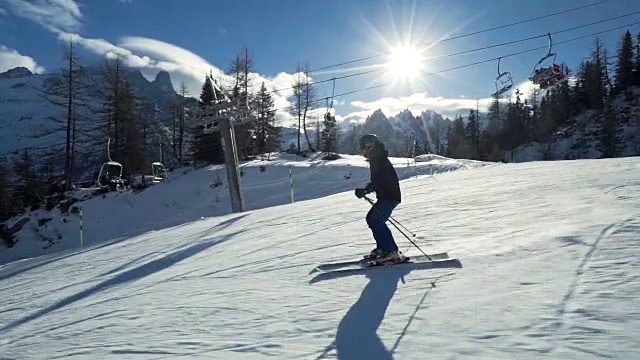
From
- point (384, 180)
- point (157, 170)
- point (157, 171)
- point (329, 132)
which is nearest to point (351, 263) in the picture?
point (384, 180)

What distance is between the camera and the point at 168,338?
4453mm

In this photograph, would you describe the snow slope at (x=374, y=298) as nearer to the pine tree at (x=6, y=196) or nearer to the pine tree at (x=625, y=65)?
the pine tree at (x=6, y=196)

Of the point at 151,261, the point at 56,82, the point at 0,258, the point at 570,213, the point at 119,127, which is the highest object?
the point at 56,82

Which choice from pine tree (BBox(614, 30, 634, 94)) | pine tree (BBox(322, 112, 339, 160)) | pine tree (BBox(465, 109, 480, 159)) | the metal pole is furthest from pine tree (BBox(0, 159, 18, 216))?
pine tree (BBox(614, 30, 634, 94))

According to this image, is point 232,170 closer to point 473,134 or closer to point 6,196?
point 6,196

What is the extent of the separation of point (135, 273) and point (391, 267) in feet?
17.5

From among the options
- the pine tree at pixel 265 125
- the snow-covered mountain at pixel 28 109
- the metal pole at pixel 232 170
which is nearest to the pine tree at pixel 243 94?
the pine tree at pixel 265 125

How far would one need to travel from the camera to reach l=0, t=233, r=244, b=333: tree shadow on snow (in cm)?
646

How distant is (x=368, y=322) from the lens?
4.29 meters

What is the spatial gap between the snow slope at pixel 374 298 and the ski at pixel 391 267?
10 centimetres

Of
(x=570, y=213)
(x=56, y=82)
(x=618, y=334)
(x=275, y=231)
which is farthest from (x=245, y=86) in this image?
(x=618, y=334)

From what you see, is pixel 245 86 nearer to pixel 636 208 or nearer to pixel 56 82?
pixel 56 82

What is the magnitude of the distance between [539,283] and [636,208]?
4.16m

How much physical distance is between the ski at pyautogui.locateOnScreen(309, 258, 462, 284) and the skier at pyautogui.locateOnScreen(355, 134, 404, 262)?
0.54 feet
